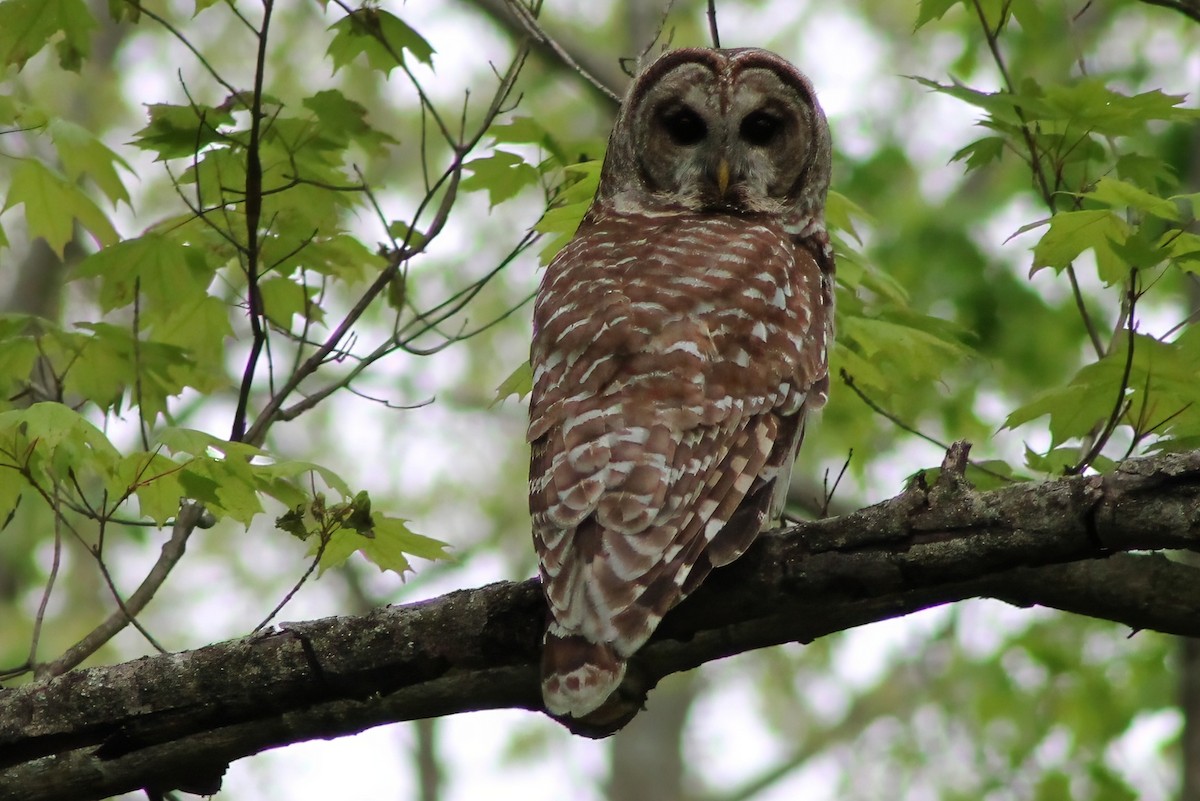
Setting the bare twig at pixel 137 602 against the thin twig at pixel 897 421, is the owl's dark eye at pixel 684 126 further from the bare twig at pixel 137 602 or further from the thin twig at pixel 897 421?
the bare twig at pixel 137 602

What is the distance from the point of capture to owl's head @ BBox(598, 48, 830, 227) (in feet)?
16.0

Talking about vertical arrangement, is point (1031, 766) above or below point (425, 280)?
below

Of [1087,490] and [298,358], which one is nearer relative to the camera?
[1087,490]

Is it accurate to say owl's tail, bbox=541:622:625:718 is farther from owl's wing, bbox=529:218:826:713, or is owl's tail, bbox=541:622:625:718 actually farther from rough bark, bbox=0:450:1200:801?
rough bark, bbox=0:450:1200:801

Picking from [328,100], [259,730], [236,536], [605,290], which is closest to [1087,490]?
[605,290]

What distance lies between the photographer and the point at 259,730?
3307mm

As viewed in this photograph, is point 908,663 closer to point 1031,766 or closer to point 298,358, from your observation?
point 1031,766

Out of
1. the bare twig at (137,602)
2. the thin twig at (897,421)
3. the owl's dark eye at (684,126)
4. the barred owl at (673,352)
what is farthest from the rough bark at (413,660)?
the owl's dark eye at (684,126)

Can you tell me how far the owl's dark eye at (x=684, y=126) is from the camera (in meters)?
5.02

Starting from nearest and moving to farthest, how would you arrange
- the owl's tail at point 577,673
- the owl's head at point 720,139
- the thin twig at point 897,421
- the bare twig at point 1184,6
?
the owl's tail at point 577,673
the thin twig at point 897,421
the bare twig at point 1184,6
the owl's head at point 720,139

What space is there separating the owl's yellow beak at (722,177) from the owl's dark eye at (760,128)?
9.1 inches

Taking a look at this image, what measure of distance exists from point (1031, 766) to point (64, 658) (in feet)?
29.4

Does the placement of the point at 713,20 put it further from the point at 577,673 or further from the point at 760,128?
the point at 577,673

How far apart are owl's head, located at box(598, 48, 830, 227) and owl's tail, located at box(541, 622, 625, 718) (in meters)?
2.23
